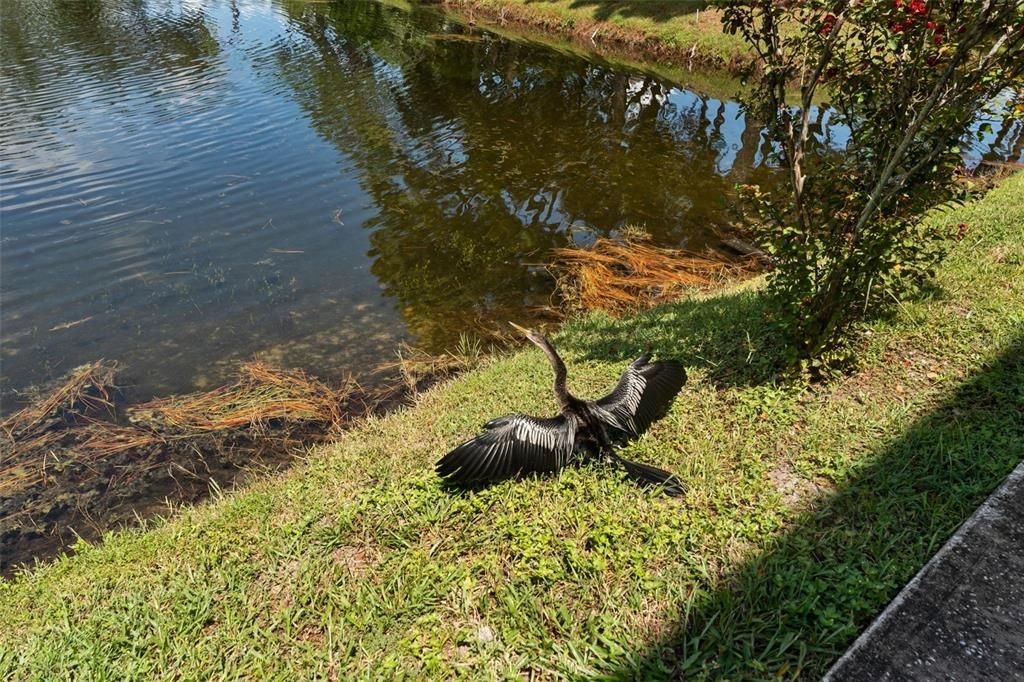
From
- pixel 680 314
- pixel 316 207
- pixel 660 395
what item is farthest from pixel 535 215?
pixel 660 395

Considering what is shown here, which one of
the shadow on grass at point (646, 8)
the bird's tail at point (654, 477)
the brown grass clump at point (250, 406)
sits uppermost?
the shadow on grass at point (646, 8)

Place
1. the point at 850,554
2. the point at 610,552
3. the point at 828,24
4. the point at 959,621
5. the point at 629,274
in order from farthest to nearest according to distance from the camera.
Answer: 1. the point at 629,274
2. the point at 828,24
3. the point at 610,552
4. the point at 850,554
5. the point at 959,621

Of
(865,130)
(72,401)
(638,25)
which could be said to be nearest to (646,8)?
(638,25)

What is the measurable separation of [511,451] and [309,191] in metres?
10.9

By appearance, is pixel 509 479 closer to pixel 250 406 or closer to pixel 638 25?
pixel 250 406

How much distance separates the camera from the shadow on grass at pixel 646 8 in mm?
24823

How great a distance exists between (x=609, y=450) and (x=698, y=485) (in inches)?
22.9

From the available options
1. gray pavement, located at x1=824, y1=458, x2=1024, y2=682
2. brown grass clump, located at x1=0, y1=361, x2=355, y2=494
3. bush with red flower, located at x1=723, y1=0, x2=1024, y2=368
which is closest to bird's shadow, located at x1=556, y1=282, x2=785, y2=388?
bush with red flower, located at x1=723, y1=0, x2=1024, y2=368

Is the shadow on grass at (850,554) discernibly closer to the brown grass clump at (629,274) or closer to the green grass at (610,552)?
the green grass at (610,552)

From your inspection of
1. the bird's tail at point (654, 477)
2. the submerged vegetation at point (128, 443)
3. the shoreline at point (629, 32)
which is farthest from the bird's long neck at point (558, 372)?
the shoreline at point (629, 32)

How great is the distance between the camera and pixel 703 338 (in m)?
5.52

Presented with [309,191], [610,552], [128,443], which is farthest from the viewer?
[309,191]

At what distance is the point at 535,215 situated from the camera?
12.2 m

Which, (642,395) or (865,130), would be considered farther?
(642,395)
